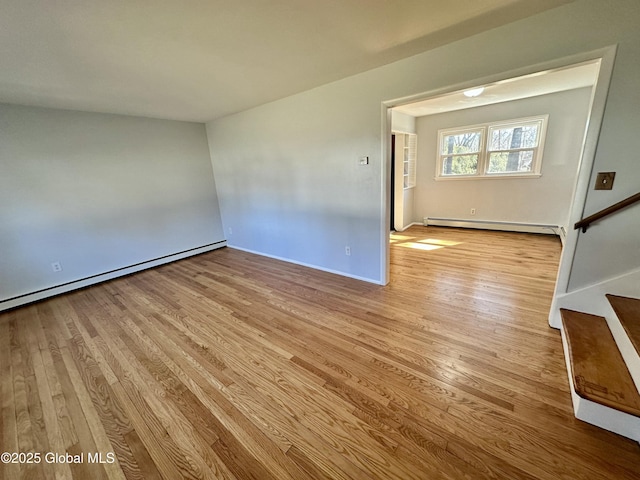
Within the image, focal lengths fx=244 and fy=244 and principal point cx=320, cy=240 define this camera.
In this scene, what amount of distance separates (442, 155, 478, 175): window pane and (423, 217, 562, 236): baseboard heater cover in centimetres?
101

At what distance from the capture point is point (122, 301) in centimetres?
296

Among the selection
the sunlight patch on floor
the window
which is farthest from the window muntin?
the sunlight patch on floor

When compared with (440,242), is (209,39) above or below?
above

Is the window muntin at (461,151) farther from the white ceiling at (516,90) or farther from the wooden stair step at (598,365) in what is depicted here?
the wooden stair step at (598,365)

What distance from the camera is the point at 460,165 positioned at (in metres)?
5.09

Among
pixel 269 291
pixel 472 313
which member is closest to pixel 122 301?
pixel 269 291

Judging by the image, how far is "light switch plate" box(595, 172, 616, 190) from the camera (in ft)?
5.26

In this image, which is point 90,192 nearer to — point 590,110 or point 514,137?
point 590,110

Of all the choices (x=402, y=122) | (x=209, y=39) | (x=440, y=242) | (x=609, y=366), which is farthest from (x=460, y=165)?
(x=209, y=39)

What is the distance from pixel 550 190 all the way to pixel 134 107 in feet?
21.7

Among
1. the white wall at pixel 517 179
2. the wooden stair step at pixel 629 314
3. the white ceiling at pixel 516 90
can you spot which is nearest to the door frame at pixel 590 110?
the wooden stair step at pixel 629 314

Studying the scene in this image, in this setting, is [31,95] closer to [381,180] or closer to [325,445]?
[381,180]

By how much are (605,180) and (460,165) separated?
12.5ft

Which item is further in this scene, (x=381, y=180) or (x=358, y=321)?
(x=381, y=180)
